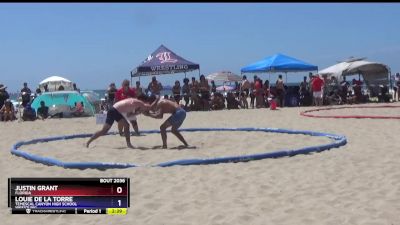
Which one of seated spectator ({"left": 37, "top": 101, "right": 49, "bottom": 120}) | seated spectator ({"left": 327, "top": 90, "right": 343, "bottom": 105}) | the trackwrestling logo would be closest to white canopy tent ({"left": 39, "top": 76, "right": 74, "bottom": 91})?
the trackwrestling logo

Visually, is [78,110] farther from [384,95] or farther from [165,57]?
[384,95]

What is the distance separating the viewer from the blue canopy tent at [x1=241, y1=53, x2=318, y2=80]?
22875 mm

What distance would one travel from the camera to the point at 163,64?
22.3 metres

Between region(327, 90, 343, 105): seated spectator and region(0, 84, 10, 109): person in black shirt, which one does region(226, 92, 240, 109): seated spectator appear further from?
region(0, 84, 10, 109): person in black shirt

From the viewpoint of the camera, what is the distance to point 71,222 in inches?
197

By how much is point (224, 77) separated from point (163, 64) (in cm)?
565

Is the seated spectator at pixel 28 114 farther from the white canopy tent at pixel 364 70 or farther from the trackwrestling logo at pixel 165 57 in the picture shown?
the white canopy tent at pixel 364 70

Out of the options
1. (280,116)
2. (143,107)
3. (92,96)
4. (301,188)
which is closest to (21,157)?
(143,107)

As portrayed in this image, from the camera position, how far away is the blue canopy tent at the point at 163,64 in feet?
73.0

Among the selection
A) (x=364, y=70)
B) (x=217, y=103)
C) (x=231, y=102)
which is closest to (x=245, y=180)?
(x=217, y=103)

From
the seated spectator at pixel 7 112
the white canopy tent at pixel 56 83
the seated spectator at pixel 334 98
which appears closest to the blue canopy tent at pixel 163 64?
the white canopy tent at pixel 56 83

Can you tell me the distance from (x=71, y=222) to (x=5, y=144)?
699 centimetres

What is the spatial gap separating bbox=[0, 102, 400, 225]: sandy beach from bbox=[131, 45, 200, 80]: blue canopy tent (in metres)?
10.8

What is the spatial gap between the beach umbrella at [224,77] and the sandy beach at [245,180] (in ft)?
50.1
